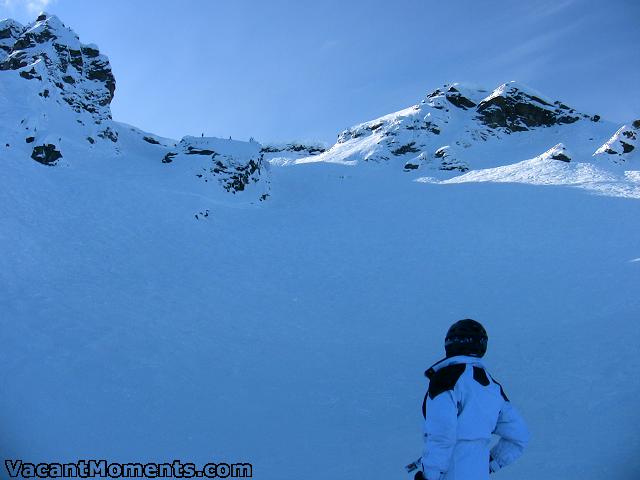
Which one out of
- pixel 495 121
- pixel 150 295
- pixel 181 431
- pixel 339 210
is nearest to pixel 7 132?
pixel 150 295

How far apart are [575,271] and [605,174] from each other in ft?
48.0

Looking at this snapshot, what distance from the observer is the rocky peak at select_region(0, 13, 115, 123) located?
26.8 m

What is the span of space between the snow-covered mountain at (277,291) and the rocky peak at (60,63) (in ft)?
0.49

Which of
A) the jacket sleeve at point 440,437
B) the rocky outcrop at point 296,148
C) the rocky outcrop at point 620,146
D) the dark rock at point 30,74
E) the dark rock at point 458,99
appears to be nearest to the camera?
the jacket sleeve at point 440,437

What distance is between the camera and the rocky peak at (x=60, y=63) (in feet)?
88.0

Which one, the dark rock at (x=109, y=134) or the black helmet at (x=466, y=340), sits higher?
the dark rock at (x=109, y=134)

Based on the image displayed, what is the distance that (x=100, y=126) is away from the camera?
2709 cm

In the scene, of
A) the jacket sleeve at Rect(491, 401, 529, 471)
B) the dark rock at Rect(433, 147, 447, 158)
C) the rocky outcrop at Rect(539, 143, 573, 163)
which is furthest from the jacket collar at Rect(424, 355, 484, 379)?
the dark rock at Rect(433, 147, 447, 158)

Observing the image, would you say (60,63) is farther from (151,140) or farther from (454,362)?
(454,362)

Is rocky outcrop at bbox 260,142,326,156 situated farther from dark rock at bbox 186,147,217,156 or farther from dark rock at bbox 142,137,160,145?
dark rock at bbox 186,147,217,156

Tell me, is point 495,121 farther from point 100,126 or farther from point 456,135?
point 100,126

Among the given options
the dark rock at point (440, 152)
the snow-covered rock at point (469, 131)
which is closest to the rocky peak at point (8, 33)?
the snow-covered rock at point (469, 131)

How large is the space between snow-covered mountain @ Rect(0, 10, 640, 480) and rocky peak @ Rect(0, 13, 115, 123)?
15cm

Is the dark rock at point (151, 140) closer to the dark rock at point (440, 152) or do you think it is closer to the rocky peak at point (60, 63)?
the rocky peak at point (60, 63)
